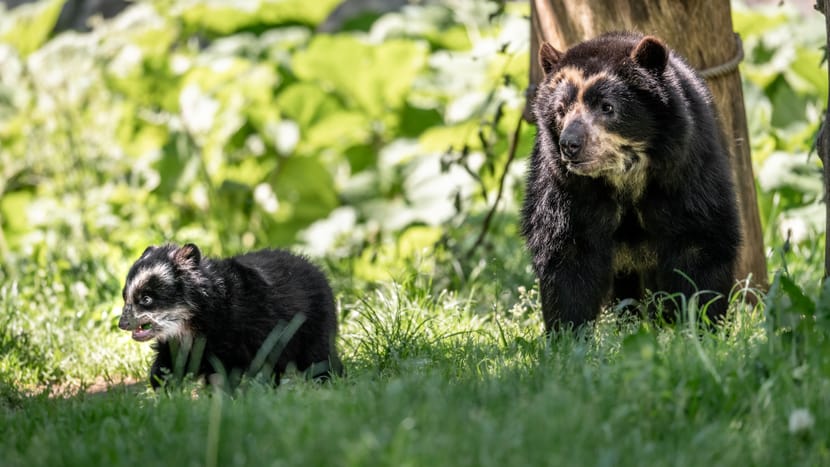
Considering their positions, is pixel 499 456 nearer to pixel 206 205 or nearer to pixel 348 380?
pixel 348 380

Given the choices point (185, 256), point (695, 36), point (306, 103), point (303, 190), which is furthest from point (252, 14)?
point (185, 256)

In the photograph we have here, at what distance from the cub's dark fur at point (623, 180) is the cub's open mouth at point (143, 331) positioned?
5.69ft

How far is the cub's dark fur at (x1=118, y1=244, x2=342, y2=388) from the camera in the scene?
198 inches

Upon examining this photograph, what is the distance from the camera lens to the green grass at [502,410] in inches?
127

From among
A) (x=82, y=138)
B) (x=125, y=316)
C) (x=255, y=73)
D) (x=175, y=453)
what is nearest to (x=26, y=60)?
(x=82, y=138)

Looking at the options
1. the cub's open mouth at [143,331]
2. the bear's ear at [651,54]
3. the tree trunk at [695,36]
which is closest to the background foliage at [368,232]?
the tree trunk at [695,36]

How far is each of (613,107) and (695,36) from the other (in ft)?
3.95

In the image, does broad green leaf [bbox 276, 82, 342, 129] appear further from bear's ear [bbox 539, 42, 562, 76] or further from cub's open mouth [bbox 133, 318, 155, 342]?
cub's open mouth [bbox 133, 318, 155, 342]

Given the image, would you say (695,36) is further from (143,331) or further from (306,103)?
(306,103)

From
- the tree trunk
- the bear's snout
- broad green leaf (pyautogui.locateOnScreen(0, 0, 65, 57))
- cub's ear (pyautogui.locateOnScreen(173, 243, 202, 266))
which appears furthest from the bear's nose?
broad green leaf (pyautogui.locateOnScreen(0, 0, 65, 57))

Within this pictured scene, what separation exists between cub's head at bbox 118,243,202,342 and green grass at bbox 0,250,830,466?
1.54 feet

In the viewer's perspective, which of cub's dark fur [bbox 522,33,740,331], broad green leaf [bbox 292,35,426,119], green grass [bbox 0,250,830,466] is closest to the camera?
green grass [bbox 0,250,830,466]

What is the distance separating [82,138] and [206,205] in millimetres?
1235

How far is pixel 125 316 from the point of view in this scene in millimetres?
5039
